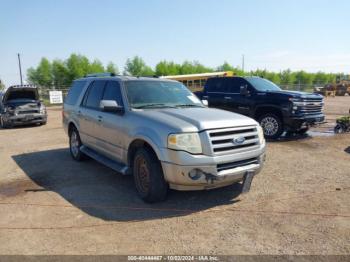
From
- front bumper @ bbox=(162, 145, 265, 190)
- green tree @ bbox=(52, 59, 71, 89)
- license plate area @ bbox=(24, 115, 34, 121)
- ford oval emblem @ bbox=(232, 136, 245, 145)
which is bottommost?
license plate area @ bbox=(24, 115, 34, 121)

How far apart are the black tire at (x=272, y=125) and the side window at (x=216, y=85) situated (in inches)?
79.5

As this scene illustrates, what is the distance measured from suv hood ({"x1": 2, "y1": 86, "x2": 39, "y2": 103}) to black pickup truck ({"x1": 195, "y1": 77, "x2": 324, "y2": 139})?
9508 millimetres

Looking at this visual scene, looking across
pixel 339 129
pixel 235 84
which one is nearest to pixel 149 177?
pixel 235 84

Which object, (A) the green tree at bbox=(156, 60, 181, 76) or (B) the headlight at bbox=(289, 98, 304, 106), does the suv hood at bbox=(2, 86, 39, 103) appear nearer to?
(B) the headlight at bbox=(289, 98, 304, 106)

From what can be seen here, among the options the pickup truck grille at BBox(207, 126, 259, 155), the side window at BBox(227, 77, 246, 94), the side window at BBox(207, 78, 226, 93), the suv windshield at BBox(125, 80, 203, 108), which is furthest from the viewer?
the side window at BBox(207, 78, 226, 93)

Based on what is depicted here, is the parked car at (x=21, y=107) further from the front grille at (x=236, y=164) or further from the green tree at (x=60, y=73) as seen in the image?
the green tree at (x=60, y=73)

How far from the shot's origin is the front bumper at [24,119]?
1445 centimetres

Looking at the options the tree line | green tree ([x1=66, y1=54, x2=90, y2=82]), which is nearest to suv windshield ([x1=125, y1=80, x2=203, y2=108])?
the tree line

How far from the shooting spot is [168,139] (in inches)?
165

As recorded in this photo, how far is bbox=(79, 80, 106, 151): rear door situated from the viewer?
619 cm

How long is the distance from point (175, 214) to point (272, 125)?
21.3ft

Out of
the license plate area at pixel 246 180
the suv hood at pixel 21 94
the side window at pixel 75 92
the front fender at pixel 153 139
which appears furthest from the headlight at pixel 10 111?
the license plate area at pixel 246 180

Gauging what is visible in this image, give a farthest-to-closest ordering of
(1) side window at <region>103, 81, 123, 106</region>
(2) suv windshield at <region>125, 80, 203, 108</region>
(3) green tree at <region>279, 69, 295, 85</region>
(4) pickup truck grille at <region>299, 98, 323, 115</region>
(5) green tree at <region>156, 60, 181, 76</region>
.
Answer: (3) green tree at <region>279, 69, 295, 85</region>
(5) green tree at <region>156, 60, 181, 76</region>
(4) pickup truck grille at <region>299, 98, 323, 115</region>
(1) side window at <region>103, 81, 123, 106</region>
(2) suv windshield at <region>125, 80, 203, 108</region>

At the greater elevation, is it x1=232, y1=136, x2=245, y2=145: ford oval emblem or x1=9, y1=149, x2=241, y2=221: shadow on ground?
x1=232, y1=136, x2=245, y2=145: ford oval emblem
